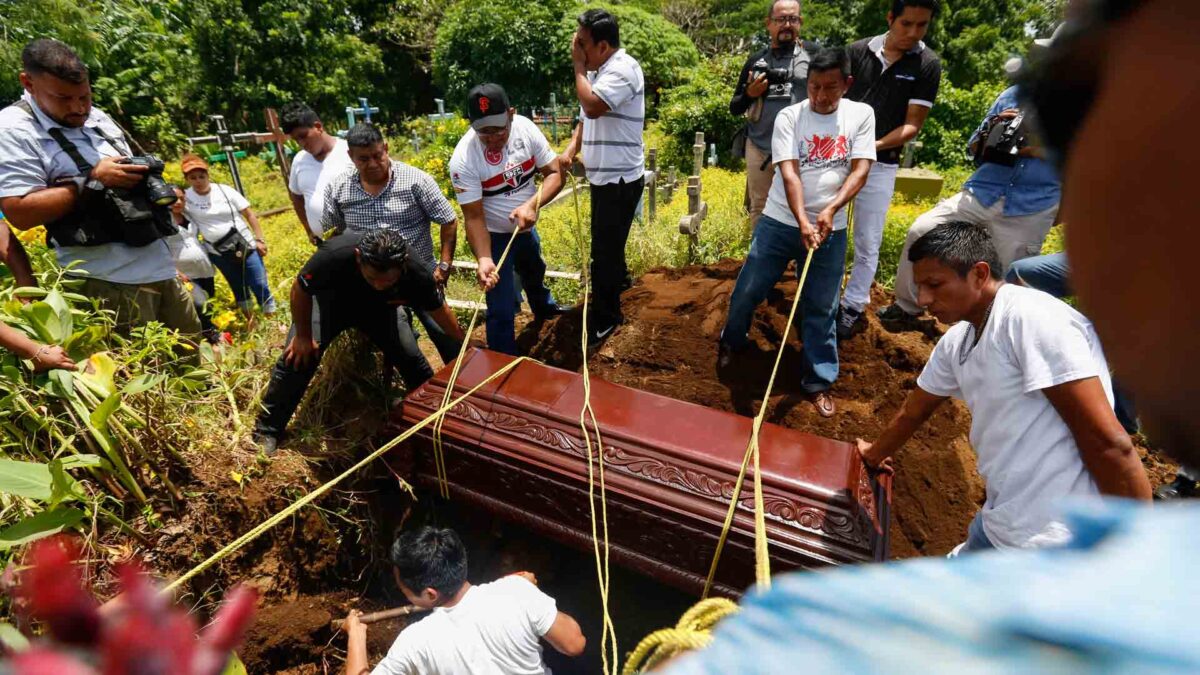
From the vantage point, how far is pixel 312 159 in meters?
3.56

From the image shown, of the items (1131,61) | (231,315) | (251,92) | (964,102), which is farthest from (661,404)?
(251,92)

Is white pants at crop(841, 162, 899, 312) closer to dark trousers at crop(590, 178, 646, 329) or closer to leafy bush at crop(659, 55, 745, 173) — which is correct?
dark trousers at crop(590, 178, 646, 329)

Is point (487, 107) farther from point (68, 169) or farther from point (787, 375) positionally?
point (787, 375)

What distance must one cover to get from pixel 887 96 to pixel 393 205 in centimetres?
301

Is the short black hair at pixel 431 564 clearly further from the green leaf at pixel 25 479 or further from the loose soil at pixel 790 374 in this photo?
the loose soil at pixel 790 374

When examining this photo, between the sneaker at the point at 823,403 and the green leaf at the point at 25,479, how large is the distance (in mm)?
3195

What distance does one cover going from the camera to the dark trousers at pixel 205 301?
11.7ft

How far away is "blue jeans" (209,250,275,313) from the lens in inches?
165

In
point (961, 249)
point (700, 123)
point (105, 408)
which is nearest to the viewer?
point (961, 249)

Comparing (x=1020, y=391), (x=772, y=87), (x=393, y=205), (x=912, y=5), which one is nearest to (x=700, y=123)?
(x=772, y=87)

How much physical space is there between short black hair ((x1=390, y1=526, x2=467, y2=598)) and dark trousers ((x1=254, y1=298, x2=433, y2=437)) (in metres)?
1.03

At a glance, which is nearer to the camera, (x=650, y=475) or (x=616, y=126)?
(x=650, y=475)

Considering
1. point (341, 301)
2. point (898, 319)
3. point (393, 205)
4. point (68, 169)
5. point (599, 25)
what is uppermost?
point (599, 25)

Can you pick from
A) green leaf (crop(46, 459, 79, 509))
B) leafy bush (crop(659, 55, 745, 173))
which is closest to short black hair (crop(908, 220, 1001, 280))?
green leaf (crop(46, 459, 79, 509))
